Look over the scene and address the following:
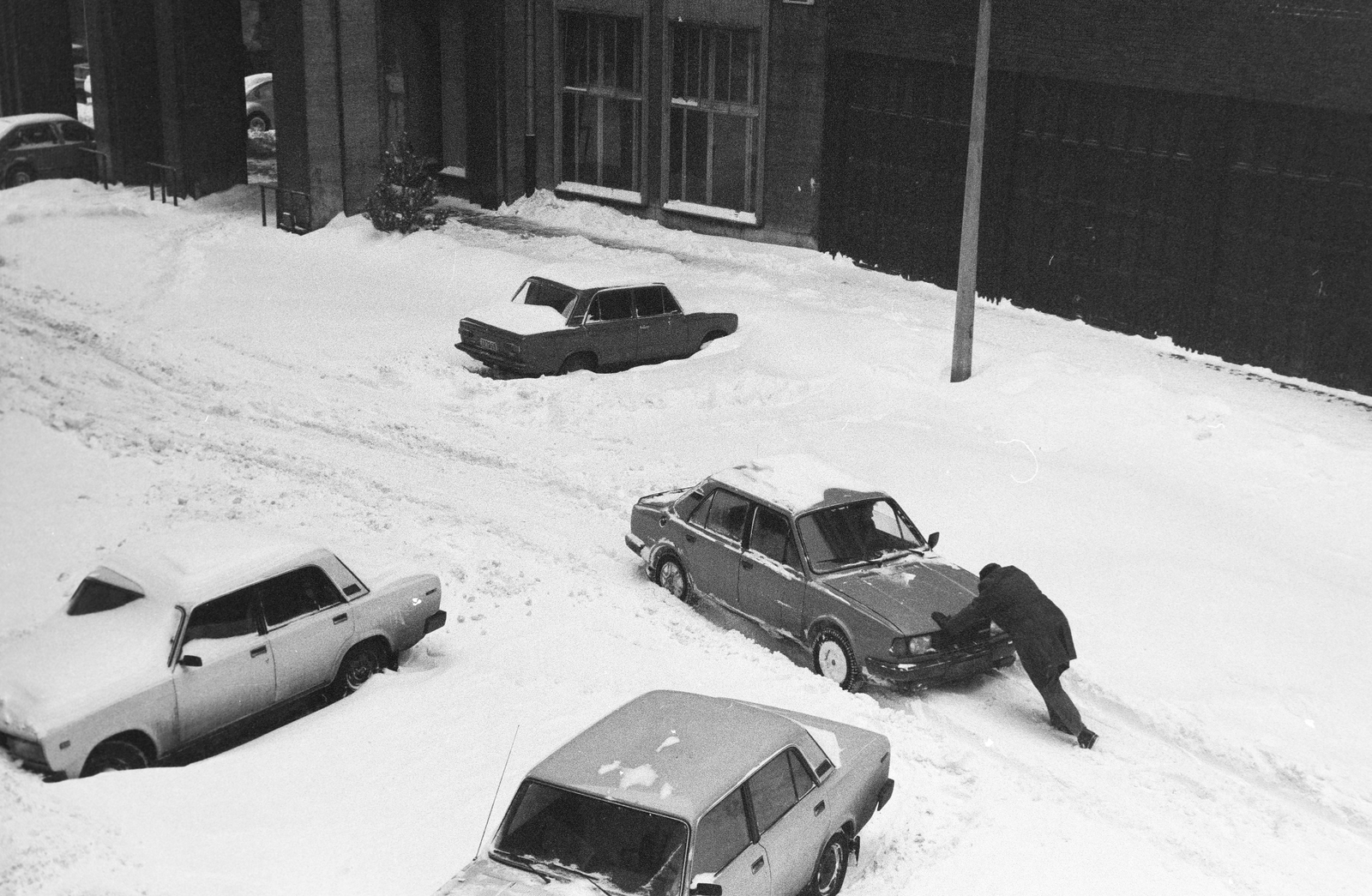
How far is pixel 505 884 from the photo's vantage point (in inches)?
287

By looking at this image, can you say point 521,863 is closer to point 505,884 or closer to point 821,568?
point 505,884

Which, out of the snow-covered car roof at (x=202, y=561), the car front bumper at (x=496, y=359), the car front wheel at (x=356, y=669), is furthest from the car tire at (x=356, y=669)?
the car front bumper at (x=496, y=359)

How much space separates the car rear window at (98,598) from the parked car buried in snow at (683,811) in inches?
160

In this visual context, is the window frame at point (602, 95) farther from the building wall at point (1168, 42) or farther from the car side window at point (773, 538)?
the car side window at point (773, 538)

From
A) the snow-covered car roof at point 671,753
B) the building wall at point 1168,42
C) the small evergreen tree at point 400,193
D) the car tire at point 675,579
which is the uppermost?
the building wall at point 1168,42

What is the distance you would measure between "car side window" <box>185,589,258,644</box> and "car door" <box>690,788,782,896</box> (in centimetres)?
437

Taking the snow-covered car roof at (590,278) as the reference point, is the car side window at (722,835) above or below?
below

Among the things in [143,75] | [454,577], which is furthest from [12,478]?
[143,75]

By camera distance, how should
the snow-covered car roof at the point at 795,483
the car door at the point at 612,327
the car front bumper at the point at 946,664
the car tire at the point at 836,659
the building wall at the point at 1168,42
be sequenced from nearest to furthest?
the car front bumper at the point at 946,664 → the car tire at the point at 836,659 → the snow-covered car roof at the point at 795,483 → the building wall at the point at 1168,42 → the car door at the point at 612,327

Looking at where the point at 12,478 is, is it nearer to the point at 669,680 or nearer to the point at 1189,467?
the point at 669,680

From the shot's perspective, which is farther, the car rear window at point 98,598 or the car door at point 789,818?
the car rear window at point 98,598

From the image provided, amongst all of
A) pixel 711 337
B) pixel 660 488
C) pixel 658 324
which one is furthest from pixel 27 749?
pixel 711 337

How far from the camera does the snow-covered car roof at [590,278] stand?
63.3 feet

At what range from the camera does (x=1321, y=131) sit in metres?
17.6
